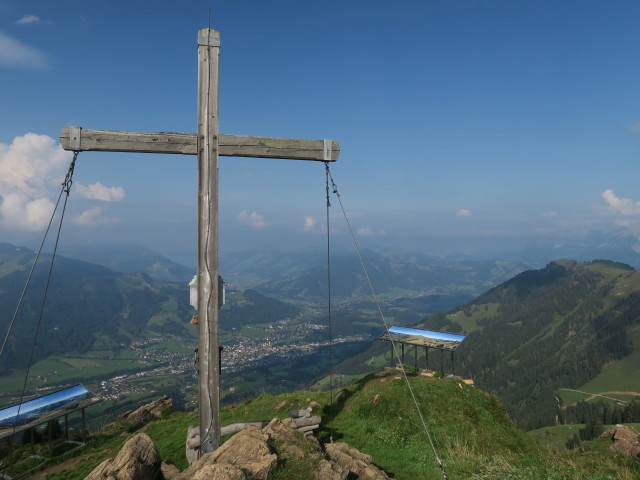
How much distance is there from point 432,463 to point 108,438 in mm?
19310

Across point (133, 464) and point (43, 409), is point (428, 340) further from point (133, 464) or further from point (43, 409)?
point (43, 409)

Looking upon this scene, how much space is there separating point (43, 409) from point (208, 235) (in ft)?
59.9

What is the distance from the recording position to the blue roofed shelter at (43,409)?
17.9 metres

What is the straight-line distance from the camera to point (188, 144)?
1044 cm

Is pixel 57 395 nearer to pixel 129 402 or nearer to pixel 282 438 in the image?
pixel 282 438

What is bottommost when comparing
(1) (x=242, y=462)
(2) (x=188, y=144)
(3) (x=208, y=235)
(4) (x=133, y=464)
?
(4) (x=133, y=464)

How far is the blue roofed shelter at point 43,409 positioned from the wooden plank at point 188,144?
14.9m

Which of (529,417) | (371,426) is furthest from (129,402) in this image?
(371,426)

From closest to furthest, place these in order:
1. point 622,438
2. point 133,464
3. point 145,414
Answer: point 133,464, point 145,414, point 622,438

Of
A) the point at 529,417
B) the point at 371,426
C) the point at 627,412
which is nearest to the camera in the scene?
the point at 371,426

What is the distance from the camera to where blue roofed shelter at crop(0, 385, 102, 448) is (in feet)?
58.9

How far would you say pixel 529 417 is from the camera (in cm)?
17988

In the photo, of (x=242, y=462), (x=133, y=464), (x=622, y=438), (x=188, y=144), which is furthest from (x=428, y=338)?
(x=188, y=144)

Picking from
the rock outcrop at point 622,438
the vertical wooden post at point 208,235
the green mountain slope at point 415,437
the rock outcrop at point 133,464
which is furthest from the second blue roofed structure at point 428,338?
the rock outcrop at point 133,464
